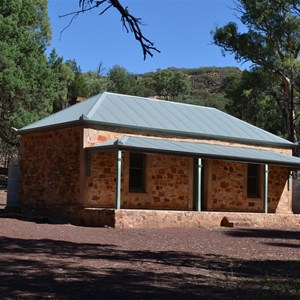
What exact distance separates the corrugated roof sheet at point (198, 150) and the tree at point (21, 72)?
1080 centimetres

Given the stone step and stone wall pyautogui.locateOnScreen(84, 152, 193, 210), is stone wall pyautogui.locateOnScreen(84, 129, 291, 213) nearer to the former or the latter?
stone wall pyautogui.locateOnScreen(84, 152, 193, 210)

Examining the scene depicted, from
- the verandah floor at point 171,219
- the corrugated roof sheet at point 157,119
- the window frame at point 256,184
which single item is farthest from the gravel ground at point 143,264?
the window frame at point 256,184

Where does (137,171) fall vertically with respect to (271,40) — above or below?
below

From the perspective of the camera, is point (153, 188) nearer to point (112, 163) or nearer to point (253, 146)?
point (112, 163)

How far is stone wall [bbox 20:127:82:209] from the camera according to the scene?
1705 centimetres

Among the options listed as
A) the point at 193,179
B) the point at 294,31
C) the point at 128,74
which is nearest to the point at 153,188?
the point at 193,179

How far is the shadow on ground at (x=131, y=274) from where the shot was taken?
20.6 ft

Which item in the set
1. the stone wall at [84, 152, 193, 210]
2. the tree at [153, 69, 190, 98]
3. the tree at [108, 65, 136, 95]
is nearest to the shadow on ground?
the stone wall at [84, 152, 193, 210]

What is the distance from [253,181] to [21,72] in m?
12.7

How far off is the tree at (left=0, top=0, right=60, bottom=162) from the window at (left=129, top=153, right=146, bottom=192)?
1000 centimetres

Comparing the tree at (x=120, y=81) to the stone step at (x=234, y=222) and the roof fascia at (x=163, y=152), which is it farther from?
the stone step at (x=234, y=222)

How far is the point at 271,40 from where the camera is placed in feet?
96.4

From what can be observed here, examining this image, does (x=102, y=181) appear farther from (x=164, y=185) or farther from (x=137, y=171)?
(x=164, y=185)

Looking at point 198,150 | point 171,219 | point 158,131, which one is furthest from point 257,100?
point 171,219
